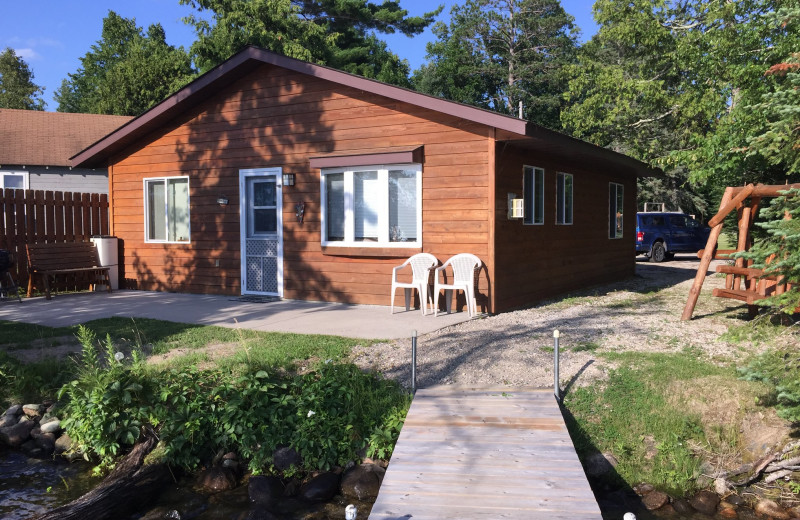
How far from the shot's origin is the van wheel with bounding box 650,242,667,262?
22906mm

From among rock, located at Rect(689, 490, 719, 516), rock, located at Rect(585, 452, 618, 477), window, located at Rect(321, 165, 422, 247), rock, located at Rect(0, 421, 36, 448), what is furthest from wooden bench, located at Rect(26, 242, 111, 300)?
rock, located at Rect(689, 490, 719, 516)

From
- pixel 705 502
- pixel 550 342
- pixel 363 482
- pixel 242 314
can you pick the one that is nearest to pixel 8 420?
pixel 363 482

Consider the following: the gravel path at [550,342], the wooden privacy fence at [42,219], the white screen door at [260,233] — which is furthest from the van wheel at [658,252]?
the wooden privacy fence at [42,219]

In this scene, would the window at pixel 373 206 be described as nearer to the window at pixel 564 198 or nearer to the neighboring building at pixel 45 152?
the window at pixel 564 198

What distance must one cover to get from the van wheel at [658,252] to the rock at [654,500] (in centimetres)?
1951

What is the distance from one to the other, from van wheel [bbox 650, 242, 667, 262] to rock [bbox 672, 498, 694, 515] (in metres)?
19.5

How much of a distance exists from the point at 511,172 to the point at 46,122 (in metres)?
19.6

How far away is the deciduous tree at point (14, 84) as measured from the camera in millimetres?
45031

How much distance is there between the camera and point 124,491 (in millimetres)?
4871

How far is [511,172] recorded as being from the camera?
10.0 metres

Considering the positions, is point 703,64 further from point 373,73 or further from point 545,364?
point 373,73

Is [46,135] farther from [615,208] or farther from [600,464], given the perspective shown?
[600,464]

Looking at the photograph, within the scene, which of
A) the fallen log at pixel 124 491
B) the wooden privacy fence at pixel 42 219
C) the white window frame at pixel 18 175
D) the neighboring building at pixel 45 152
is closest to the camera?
the fallen log at pixel 124 491

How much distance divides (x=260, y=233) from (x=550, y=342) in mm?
6183
